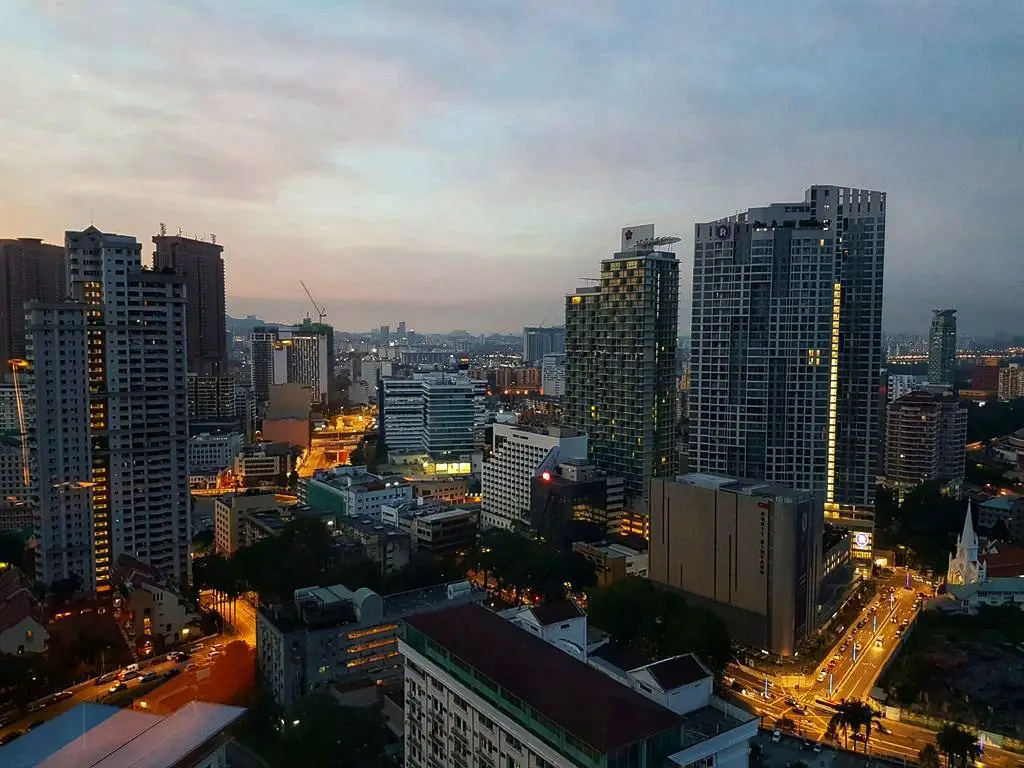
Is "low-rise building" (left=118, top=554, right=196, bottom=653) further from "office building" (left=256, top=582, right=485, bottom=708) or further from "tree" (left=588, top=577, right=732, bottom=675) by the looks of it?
"tree" (left=588, top=577, right=732, bottom=675)

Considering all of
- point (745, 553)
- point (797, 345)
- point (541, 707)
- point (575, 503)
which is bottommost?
point (575, 503)

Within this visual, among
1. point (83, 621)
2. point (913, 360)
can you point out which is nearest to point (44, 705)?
point (83, 621)

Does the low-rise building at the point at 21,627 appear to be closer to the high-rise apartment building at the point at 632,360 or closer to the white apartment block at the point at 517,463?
the white apartment block at the point at 517,463

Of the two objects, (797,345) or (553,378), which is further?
(553,378)

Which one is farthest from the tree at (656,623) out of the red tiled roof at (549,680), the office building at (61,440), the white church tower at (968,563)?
the office building at (61,440)

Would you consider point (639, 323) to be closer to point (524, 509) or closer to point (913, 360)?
point (524, 509)

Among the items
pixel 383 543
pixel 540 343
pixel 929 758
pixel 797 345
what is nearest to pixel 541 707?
pixel 929 758

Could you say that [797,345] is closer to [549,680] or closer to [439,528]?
[439,528]
